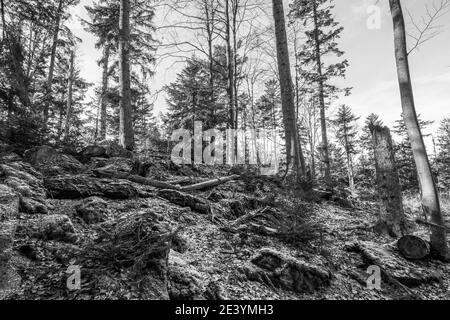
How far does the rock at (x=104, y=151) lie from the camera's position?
7.16m

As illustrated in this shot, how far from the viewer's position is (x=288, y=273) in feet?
11.6

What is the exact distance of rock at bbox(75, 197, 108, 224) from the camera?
3752 millimetres

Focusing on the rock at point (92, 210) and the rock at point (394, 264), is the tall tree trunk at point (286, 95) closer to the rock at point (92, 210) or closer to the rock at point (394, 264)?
the rock at point (394, 264)

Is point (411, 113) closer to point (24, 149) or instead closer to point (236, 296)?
point (236, 296)

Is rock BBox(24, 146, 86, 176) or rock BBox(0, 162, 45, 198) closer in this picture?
rock BBox(0, 162, 45, 198)

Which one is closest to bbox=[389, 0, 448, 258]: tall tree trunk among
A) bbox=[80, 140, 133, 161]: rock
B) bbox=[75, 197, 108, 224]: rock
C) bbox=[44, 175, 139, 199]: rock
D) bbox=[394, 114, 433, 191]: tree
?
bbox=[44, 175, 139, 199]: rock

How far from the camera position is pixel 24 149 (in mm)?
5945

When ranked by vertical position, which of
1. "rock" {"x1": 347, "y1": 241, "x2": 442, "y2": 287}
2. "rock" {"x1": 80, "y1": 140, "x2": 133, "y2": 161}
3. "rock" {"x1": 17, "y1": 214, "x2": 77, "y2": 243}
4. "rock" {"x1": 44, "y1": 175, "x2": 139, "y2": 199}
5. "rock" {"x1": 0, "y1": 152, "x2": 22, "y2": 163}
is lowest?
"rock" {"x1": 347, "y1": 241, "x2": 442, "y2": 287}

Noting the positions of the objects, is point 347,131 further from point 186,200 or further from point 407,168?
point 186,200

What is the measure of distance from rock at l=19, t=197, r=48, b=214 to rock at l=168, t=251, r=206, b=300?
210cm

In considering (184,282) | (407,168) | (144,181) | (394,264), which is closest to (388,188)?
(394,264)

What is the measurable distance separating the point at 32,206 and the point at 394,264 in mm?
5921

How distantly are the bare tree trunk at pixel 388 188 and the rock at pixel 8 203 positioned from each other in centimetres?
694

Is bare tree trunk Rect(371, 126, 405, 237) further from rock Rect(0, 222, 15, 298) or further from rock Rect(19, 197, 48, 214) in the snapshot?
rock Rect(19, 197, 48, 214)
